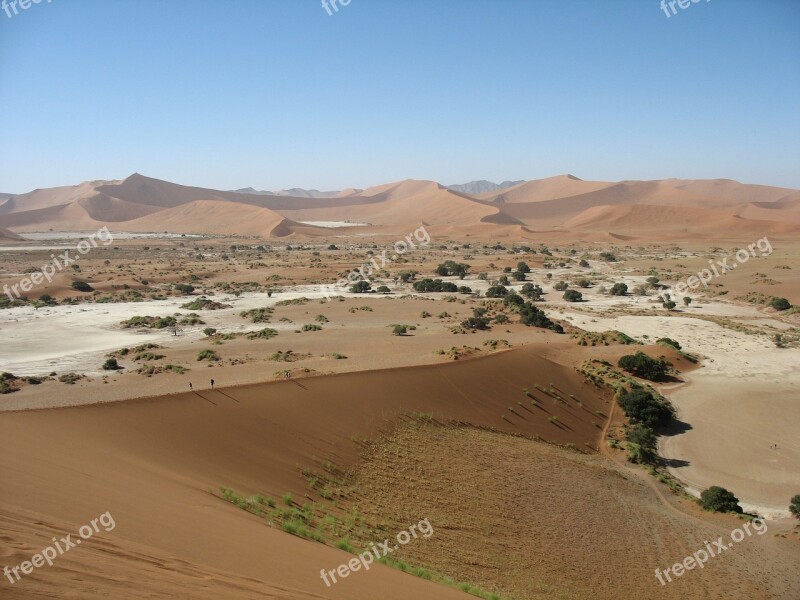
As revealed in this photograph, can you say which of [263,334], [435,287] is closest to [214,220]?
[435,287]

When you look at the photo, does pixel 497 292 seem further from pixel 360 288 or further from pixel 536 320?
pixel 536 320

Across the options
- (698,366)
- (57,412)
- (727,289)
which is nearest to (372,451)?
(57,412)

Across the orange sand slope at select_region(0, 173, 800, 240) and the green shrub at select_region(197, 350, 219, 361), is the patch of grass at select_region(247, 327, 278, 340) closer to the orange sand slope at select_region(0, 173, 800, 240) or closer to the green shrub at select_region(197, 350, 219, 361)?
the green shrub at select_region(197, 350, 219, 361)

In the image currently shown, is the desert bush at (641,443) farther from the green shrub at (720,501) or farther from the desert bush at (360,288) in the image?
the desert bush at (360,288)

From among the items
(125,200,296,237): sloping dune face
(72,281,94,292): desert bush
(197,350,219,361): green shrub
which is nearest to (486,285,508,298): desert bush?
(197,350,219,361): green shrub

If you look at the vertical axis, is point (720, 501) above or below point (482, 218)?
below

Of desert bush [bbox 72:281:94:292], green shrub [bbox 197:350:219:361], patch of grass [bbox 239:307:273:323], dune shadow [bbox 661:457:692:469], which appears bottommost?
dune shadow [bbox 661:457:692:469]

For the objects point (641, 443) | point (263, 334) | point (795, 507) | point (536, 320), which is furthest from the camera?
point (536, 320)

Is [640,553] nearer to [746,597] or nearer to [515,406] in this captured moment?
[746,597]
